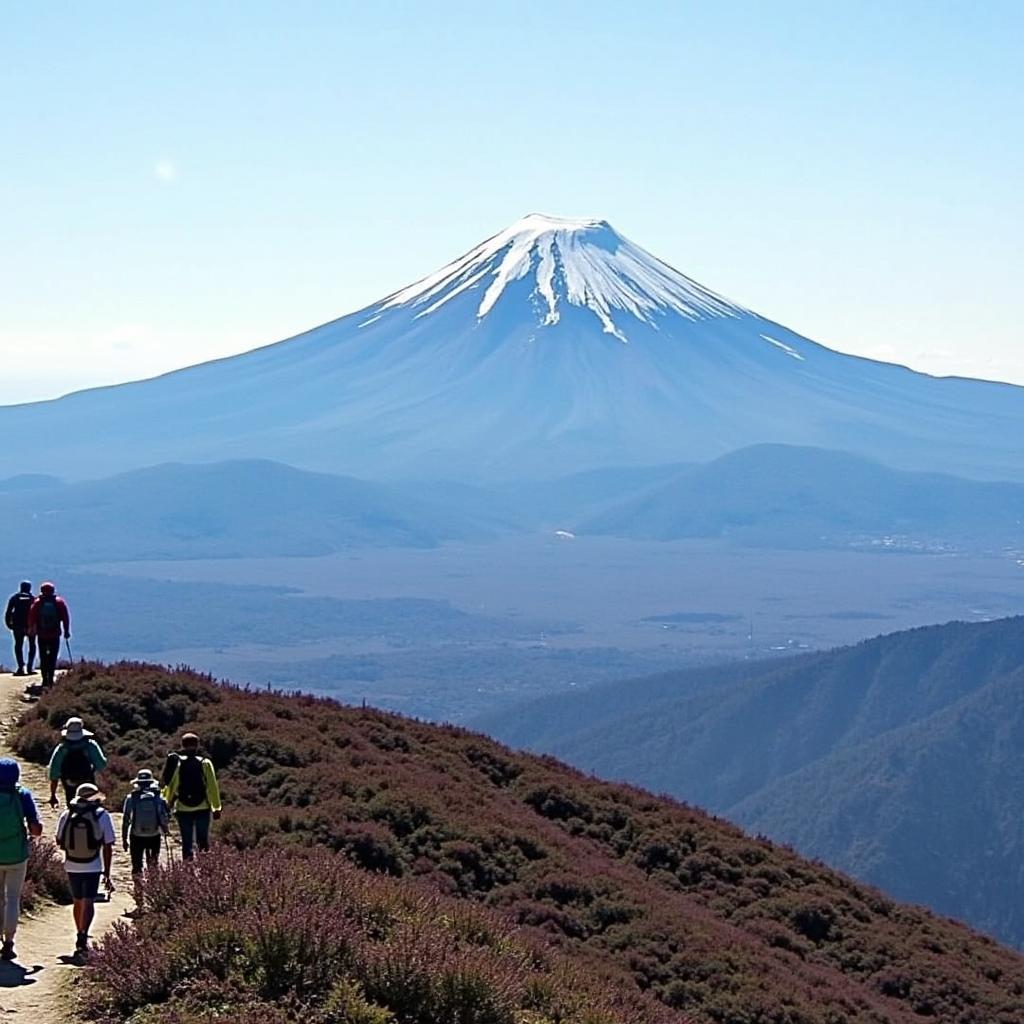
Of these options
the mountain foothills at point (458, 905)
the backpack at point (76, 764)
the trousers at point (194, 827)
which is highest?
the backpack at point (76, 764)

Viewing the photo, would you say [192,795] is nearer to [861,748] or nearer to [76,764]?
[76,764]

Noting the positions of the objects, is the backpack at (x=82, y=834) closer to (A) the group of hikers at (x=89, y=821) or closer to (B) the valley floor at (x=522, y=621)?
(A) the group of hikers at (x=89, y=821)

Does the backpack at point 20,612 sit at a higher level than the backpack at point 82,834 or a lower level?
higher

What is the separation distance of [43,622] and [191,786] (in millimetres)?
7307

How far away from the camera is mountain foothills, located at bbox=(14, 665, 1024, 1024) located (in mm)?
8070

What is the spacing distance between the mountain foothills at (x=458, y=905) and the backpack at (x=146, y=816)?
2.74 ft

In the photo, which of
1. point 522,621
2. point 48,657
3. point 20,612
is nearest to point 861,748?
point 20,612

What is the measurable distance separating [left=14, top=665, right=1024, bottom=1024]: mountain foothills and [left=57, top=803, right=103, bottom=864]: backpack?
444 millimetres

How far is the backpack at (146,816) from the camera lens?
34.2 feet

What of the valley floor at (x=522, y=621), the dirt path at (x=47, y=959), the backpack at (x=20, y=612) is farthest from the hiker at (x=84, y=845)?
the valley floor at (x=522, y=621)

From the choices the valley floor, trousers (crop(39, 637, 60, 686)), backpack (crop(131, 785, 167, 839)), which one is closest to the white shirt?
backpack (crop(131, 785, 167, 839))

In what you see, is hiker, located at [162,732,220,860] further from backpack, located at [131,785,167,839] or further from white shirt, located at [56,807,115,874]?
white shirt, located at [56,807,115,874]

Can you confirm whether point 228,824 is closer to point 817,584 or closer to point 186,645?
point 186,645

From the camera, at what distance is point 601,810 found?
64.6 ft
